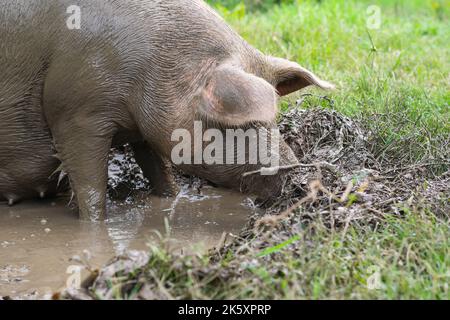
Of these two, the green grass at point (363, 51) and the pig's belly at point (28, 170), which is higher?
the green grass at point (363, 51)

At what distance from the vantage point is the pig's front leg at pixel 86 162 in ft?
18.6

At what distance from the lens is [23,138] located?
234 inches

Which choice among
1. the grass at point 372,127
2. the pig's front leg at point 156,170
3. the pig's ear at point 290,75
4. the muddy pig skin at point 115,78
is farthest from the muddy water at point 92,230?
the pig's ear at point 290,75

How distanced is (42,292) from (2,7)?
2.15 m

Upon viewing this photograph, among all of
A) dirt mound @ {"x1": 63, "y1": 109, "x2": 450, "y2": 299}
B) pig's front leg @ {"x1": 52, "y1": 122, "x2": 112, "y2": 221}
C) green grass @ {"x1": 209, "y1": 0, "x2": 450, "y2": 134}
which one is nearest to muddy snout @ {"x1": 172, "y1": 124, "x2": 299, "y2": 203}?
dirt mound @ {"x1": 63, "y1": 109, "x2": 450, "y2": 299}

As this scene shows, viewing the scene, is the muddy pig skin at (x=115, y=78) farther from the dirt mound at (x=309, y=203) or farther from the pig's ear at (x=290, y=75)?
the dirt mound at (x=309, y=203)

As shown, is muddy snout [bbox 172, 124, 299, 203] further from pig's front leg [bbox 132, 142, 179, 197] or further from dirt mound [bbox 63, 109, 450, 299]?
pig's front leg [bbox 132, 142, 179, 197]

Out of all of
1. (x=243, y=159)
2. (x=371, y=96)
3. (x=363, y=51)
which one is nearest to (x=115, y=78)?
(x=243, y=159)

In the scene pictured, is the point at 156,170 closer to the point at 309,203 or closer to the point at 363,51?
the point at 309,203

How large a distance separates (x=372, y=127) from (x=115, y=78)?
210 cm

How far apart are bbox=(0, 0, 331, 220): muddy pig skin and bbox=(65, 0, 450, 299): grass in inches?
44.4

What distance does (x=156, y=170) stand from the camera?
647 centimetres

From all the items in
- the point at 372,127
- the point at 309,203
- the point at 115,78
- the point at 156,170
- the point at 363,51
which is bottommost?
the point at 309,203
